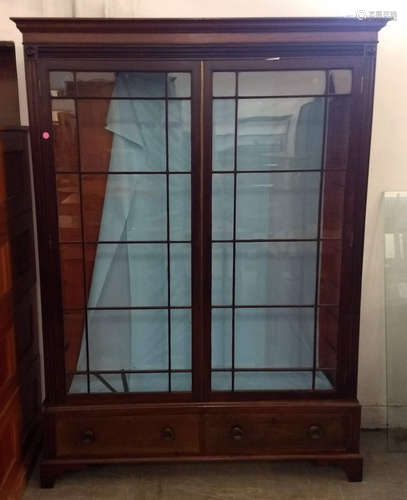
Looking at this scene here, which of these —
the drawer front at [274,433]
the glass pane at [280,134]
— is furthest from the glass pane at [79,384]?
the glass pane at [280,134]

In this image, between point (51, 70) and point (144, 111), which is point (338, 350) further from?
point (51, 70)

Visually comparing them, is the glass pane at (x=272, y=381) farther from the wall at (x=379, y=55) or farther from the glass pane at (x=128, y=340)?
the wall at (x=379, y=55)

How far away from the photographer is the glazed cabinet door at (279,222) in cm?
207

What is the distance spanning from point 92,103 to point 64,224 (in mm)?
496

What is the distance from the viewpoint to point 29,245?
2459 millimetres

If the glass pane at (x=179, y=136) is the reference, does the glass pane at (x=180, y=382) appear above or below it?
below

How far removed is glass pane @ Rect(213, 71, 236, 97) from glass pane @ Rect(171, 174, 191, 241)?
0.35 m

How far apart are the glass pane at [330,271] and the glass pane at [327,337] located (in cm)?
5

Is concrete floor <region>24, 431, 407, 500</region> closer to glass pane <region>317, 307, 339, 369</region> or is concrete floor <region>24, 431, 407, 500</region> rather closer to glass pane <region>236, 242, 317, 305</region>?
glass pane <region>317, 307, 339, 369</region>

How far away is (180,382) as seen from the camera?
230 cm

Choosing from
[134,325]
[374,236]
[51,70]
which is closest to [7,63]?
[51,70]

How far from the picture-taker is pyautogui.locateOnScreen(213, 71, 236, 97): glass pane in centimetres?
203

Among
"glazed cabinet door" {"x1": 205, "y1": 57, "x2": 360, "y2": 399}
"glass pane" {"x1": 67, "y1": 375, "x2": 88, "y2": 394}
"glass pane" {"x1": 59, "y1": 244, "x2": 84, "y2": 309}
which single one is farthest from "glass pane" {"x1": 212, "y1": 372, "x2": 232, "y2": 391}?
"glass pane" {"x1": 59, "y1": 244, "x2": 84, "y2": 309}

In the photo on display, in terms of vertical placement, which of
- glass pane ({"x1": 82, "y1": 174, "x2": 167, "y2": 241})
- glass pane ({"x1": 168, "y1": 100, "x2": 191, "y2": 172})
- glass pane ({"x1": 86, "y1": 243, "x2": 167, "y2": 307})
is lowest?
glass pane ({"x1": 86, "y1": 243, "x2": 167, "y2": 307})
